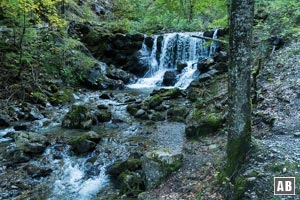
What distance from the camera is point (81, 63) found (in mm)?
17719

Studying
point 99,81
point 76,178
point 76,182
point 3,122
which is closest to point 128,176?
point 76,182

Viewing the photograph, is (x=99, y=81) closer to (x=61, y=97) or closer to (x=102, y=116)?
(x=61, y=97)

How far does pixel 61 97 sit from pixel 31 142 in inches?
218

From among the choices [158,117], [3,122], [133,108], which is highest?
[133,108]

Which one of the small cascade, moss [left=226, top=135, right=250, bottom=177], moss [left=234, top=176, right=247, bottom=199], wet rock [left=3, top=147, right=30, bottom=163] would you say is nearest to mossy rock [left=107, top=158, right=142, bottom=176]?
the small cascade

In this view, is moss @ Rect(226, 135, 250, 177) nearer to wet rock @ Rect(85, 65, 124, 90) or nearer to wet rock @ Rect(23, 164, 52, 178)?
wet rock @ Rect(23, 164, 52, 178)

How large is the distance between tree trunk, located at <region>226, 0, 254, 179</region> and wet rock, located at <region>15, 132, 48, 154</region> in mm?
5748

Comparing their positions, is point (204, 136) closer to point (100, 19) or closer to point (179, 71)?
point (179, 71)

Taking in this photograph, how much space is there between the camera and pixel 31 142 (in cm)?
920

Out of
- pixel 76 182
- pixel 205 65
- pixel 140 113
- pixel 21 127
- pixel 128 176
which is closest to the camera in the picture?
pixel 128 176

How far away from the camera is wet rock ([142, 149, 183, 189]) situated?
6355mm

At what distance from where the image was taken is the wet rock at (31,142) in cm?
874

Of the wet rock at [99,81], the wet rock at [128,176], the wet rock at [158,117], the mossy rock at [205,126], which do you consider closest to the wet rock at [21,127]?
the wet rock at [158,117]

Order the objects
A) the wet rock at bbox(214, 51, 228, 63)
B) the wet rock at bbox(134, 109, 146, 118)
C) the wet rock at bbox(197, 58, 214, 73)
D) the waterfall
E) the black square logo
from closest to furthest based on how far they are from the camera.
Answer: the black square logo
the wet rock at bbox(134, 109, 146, 118)
the wet rock at bbox(214, 51, 228, 63)
the wet rock at bbox(197, 58, 214, 73)
the waterfall
